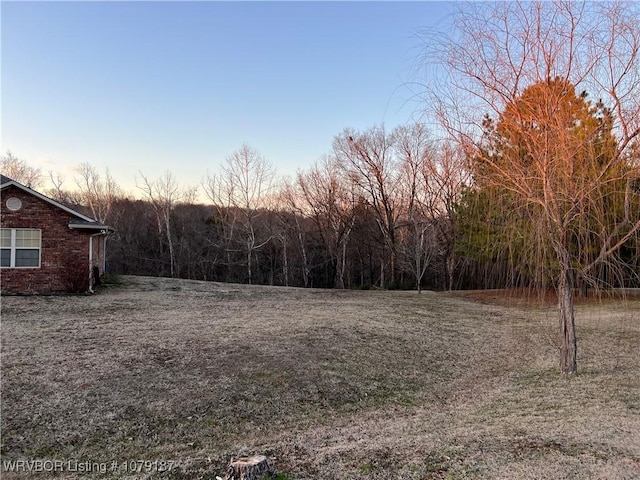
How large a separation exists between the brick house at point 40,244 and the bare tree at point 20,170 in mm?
22750

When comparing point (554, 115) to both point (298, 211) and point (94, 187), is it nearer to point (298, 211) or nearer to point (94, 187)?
point (298, 211)

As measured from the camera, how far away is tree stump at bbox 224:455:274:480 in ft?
8.39

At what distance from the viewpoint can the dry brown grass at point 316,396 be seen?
3080 mm

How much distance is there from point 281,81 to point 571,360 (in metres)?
13.1

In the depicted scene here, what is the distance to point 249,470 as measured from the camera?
8.45 feet

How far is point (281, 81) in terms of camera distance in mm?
14969

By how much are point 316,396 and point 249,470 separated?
232cm

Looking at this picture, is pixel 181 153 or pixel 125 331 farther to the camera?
pixel 181 153

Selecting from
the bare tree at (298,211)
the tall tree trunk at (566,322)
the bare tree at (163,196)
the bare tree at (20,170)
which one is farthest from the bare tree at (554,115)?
the bare tree at (20,170)

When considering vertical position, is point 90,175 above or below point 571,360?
above

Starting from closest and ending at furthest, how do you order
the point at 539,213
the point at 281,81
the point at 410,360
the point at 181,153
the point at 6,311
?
the point at 539,213
the point at 410,360
the point at 6,311
the point at 281,81
the point at 181,153

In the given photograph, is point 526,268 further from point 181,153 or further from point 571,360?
point 181,153

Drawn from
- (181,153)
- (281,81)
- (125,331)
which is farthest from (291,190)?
(125,331)

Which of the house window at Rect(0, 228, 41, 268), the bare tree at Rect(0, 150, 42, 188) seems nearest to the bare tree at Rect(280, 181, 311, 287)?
the house window at Rect(0, 228, 41, 268)
